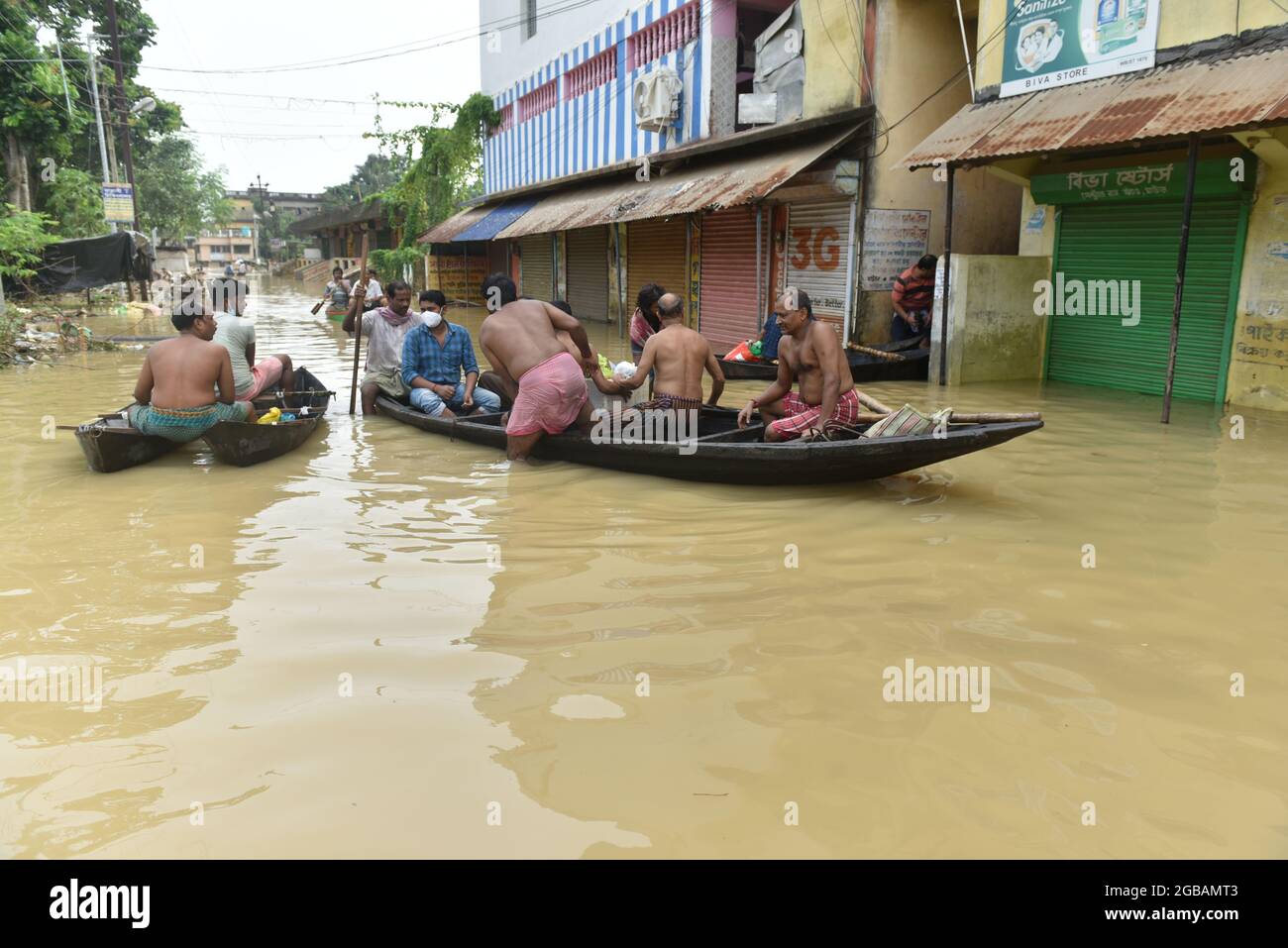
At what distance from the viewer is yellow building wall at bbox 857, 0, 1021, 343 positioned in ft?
38.9

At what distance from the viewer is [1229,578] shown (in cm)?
456

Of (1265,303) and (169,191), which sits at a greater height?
(169,191)

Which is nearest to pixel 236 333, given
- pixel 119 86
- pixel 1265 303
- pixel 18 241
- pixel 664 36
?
pixel 1265 303

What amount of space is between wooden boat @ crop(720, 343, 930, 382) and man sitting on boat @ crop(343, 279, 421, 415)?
428 centimetres

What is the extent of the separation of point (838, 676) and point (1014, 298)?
8.70 m

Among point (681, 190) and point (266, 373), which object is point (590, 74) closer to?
point (681, 190)

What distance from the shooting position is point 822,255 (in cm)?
1319

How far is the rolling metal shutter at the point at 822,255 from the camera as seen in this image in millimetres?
12703

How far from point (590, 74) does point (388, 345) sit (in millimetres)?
13107

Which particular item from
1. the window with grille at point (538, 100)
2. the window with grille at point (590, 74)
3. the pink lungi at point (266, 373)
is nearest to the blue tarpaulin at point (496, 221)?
the window with grille at point (538, 100)

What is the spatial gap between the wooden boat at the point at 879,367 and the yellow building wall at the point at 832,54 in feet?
11.2

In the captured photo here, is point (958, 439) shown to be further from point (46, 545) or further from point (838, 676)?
point (46, 545)

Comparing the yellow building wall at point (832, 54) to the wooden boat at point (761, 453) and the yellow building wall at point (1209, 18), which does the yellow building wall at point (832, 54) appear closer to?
the yellow building wall at point (1209, 18)

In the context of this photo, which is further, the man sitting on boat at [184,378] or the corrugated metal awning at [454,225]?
the corrugated metal awning at [454,225]
